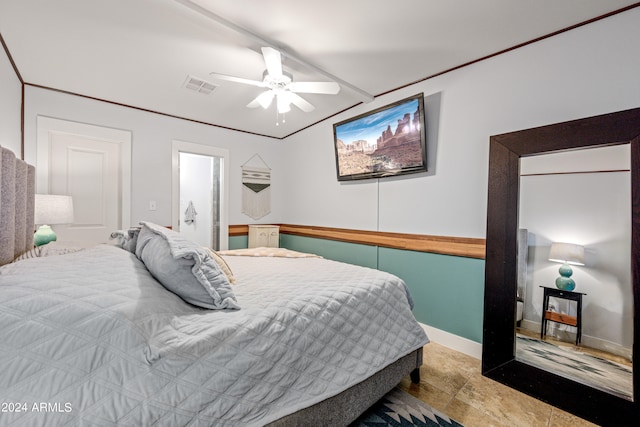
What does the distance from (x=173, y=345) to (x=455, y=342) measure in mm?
2371

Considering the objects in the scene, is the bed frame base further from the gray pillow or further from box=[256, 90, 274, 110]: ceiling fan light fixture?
box=[256, 90, 274, 110]: ceiling fan light fixture

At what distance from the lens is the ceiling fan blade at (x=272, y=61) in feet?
6.17

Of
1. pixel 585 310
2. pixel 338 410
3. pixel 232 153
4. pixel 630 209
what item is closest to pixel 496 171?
pixel 630 209

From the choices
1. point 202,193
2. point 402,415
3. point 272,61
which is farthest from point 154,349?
point 202,193

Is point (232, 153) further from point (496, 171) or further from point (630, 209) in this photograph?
point (630, 209)

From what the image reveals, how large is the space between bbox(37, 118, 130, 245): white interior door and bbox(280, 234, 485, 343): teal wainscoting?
3097mm

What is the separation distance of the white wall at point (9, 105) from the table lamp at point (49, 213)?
1.60ft

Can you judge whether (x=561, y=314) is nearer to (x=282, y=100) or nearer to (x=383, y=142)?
(x=383, y=142)

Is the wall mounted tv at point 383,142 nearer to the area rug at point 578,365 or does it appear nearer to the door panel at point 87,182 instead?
the area rug at point 578,365

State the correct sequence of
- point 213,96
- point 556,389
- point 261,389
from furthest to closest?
point 213,96, point 556,389, point 261,389

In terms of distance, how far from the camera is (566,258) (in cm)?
189

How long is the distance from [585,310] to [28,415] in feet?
9.08

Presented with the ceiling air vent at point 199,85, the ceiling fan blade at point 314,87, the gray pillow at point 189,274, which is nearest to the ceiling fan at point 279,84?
the ceiling fan blade at point 314,87

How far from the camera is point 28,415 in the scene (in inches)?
27.6
